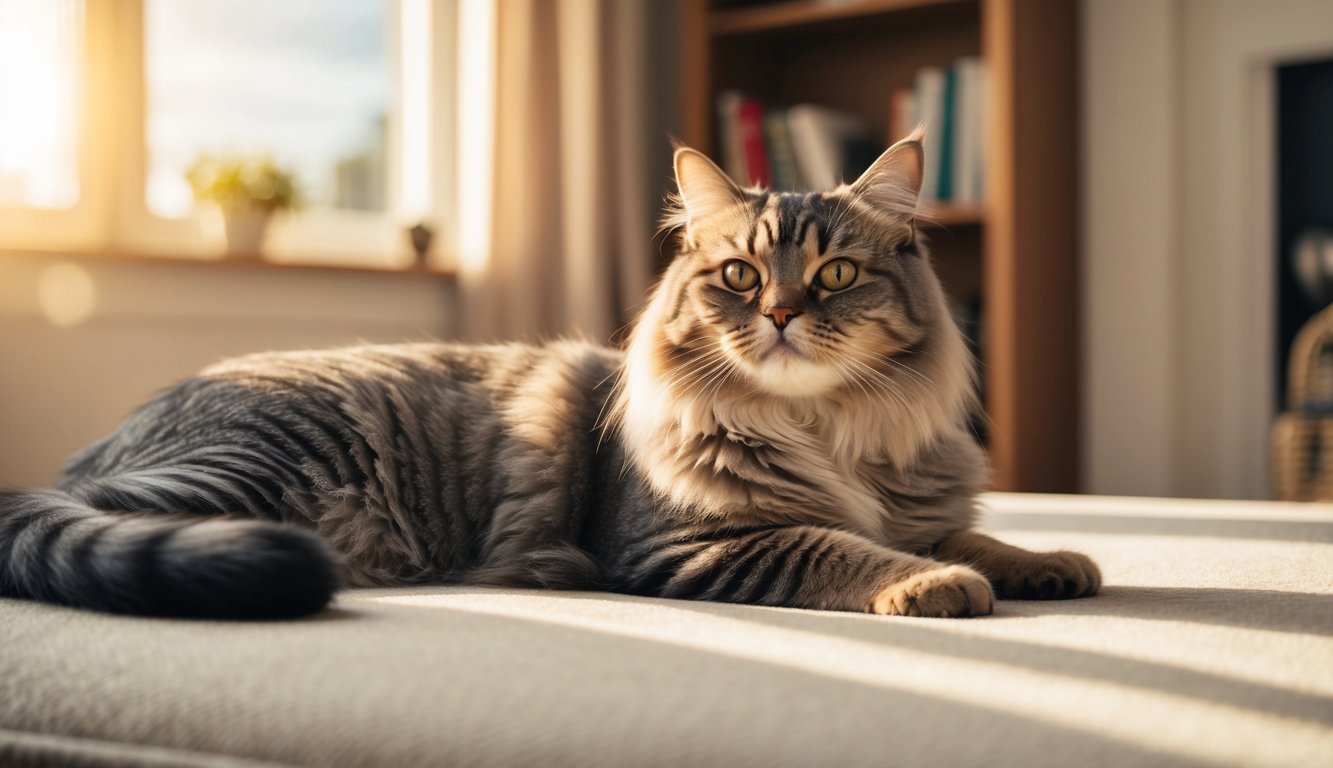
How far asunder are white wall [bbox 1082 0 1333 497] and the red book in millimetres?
977

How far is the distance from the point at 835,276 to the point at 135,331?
86.7 inches

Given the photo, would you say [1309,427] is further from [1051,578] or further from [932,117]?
[1051,578]

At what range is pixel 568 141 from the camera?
3.67 m

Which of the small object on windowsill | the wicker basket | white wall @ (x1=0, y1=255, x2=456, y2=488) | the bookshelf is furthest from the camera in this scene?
the small object on windowsill

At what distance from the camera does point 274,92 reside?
3.58 meters

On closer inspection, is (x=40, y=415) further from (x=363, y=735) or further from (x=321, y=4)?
(x=363, y=735)

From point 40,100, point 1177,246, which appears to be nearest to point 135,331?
point 40,100

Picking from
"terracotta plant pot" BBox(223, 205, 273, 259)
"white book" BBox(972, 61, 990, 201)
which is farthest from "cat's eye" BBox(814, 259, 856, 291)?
"terracotta plant pot" BBox(223, 205, 273, 259)

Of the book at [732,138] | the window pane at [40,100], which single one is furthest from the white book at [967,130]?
the window pane at [40,100]

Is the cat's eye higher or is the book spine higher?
the book spine

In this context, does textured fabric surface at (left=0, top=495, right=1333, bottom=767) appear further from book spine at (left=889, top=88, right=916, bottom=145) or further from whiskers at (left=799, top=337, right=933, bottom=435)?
book spine at (left=889, top=88, right=916, bottom=145)

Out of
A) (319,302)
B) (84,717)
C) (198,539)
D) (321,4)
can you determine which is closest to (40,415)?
(319,302)

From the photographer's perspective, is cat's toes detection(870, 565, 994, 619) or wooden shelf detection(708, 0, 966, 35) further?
wooden shelf detection(708, 0, 966, 35)

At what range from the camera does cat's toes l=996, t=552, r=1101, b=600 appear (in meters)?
1.36
